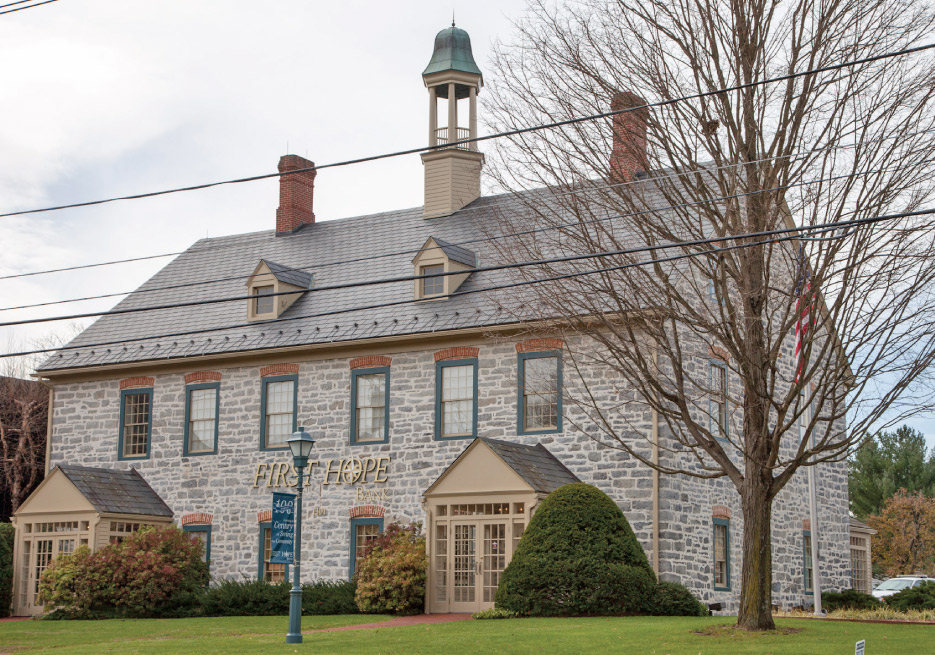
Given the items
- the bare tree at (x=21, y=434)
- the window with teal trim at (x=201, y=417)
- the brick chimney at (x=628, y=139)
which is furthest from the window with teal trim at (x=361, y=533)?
the bare tree at (x=21, y=434)

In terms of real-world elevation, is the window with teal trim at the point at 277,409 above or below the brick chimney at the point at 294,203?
below

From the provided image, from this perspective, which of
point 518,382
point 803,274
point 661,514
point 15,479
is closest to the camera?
point 803,274

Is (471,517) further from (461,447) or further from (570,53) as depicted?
(570,53)

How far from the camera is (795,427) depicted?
25.9m

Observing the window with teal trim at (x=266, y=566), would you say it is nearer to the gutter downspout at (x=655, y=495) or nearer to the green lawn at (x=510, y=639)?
the green lawn at (x=510, y=639)

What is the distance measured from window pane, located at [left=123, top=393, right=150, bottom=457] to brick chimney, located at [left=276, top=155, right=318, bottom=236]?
6133 mm

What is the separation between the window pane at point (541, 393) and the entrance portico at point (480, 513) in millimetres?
689

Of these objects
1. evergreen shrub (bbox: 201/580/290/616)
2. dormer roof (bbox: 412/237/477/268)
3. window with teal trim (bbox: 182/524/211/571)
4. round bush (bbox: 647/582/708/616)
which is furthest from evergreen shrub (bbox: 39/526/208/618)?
round bush (bbox: 647/582/708/616)

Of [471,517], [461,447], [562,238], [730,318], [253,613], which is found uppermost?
[562,238]

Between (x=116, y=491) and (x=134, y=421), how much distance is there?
7.25 feet

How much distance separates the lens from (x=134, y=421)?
27.3m

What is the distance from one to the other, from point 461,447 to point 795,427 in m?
8.41

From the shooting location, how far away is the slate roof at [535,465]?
20.7 metres

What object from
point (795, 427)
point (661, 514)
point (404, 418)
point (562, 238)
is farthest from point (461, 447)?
point (795, 427)
